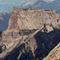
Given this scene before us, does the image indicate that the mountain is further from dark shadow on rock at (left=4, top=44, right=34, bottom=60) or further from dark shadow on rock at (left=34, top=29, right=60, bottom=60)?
dark shadow on rock at (left=4, top=44, right=34, bottom=60)

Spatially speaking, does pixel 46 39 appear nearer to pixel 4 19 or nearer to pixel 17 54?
pixel 17 54

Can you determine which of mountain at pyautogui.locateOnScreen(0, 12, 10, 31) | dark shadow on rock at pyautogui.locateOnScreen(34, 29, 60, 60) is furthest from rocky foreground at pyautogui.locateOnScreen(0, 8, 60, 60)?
mountain at pyautogui.locateOnScreen(0, 12, 10, 31)

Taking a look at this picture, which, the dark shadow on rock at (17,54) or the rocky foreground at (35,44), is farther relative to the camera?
the dark shadow on rock at (17,54)

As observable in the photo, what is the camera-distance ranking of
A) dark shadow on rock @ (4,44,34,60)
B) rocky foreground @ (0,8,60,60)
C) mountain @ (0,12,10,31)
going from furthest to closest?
mountain @ (0,12,10,31) → dark shadow on rock @ (4,44,34,60) → rocky foreground @ (0,8,60,60)

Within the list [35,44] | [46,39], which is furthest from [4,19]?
[35,44]

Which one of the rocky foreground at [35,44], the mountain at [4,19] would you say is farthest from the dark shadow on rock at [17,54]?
the mountain at [4,19]

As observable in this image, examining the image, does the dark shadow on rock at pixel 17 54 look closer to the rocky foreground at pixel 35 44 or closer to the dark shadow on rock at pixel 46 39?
the rocky foreground at pixel 35 44

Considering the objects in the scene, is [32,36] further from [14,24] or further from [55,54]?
[14,24]

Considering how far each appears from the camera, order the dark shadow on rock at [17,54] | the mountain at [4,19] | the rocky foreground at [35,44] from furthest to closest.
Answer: the mountain at [4,19], the dark shadow on rock at [17,54], the rocky foreground at [35,44]

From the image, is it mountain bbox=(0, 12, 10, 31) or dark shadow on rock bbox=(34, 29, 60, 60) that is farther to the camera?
mountain bbox=(0, 12, 10, 31)

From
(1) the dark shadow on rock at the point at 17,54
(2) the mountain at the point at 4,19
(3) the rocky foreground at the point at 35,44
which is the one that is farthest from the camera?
(2) the mountain at the point at 4,19

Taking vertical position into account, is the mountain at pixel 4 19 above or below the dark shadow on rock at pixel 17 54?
below
